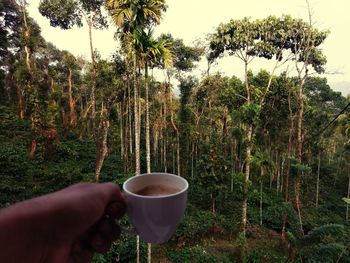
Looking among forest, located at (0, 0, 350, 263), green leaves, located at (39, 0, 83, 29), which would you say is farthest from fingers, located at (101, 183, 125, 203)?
green leaves, located at (39, 0, 83, 29)

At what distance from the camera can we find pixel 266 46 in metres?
12.5

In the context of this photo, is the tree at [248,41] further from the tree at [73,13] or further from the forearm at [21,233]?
the forearm at [21,233]

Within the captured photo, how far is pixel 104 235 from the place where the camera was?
3.36ft

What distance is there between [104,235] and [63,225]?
280 millimetres

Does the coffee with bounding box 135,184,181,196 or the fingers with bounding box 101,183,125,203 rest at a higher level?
the fingers with bounding box 101,183,125,203

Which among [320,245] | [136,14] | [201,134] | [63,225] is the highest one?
[136,14]

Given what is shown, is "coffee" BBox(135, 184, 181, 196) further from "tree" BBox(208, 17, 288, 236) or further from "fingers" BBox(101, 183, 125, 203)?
"tree" BBox(208, 17, 288, 236)

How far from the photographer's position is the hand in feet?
2.09

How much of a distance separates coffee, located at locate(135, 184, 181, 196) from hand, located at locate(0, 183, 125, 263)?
232 mm

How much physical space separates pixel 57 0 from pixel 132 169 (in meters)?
11.7

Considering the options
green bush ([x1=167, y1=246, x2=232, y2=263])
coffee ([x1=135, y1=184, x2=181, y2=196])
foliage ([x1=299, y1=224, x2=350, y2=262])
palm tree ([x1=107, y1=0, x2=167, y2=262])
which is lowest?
green bush ([x1=167, y1=246, x2=232, y2=263])

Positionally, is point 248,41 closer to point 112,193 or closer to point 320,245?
point 320,245

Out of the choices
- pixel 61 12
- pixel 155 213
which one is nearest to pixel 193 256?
pixel 155 213

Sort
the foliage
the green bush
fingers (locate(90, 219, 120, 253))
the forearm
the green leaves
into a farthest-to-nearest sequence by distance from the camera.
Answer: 1. the green leaves
2. the green bush
3. the foliage
4. fingers (locate(90, 219, 120, 253))
5. the forearm
